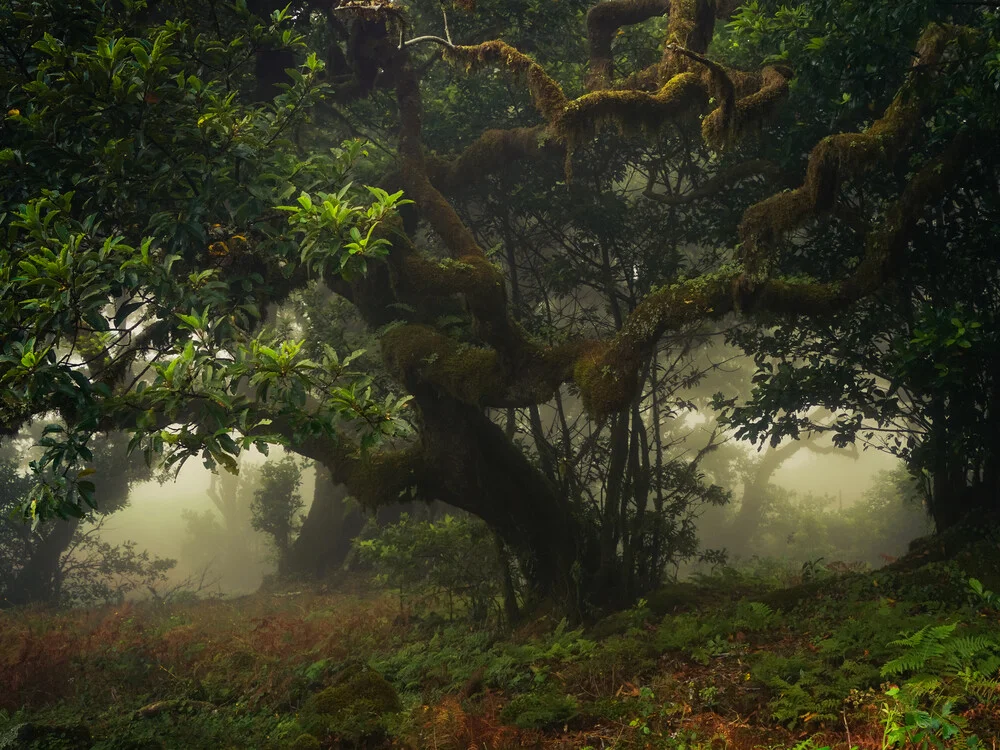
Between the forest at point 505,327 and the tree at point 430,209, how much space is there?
52 mm

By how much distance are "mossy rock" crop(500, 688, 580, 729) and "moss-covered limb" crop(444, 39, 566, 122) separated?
7345 millimetres

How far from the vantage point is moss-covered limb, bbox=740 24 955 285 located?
739cm

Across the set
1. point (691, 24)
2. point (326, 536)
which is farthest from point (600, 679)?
point (326, 536)

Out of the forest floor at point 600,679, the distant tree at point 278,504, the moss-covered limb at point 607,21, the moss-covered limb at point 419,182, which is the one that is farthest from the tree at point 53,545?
the moss-covered limb at point 607,21

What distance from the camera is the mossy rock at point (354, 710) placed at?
230 inches

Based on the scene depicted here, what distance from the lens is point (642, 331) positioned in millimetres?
7957

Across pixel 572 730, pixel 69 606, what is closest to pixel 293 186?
pixel 572 730

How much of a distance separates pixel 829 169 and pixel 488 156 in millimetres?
5658

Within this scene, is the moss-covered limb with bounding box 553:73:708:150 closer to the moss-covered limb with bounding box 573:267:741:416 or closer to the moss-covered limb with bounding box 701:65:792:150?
the moss-covered limb with bounding box 701:65:792:150

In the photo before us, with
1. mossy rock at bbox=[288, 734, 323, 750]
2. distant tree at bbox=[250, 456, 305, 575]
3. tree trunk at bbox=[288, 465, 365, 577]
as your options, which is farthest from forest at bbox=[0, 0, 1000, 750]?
distant tree at bbox=[250, 456, 305, 575]

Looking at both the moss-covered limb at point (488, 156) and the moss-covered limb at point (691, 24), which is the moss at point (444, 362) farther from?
the moss-covered limb at point (691, 24)

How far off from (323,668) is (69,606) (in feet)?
45.5

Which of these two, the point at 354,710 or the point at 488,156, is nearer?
the point at 354,710

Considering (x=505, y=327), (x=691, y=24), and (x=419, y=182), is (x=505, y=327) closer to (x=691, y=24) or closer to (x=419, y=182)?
(x=419, y=182)
